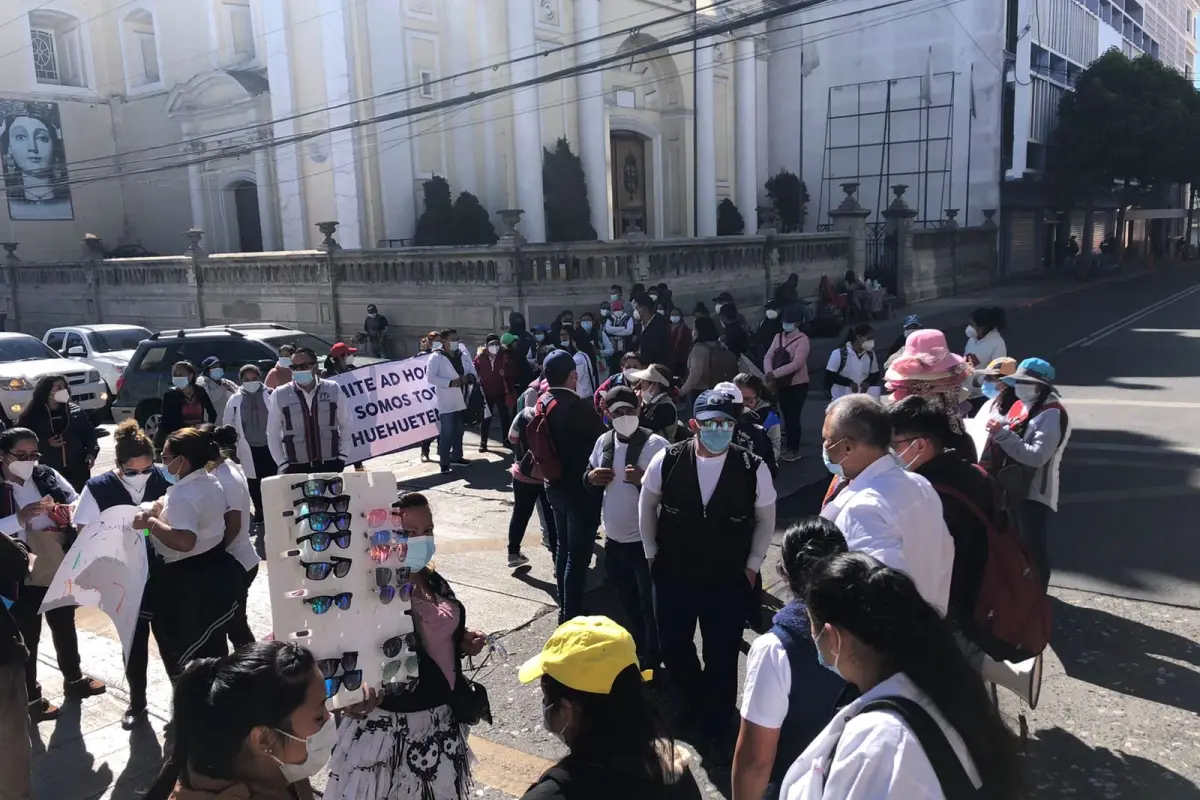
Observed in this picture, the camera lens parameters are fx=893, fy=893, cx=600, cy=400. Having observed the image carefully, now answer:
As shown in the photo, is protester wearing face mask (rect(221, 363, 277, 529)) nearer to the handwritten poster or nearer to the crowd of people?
the crowd of people

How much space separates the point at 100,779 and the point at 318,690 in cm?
293

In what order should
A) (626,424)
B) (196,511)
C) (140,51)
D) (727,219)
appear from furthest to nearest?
(727,219) < (140,51) < (626,424) < (196,511)

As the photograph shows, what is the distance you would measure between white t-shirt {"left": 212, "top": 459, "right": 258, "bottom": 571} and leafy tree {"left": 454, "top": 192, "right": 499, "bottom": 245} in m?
21.2

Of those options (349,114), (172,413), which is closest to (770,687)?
(172,413)

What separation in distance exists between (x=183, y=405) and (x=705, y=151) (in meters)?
26.9

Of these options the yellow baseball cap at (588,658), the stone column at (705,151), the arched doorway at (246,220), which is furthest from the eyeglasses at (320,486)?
the stone column at (705,151)

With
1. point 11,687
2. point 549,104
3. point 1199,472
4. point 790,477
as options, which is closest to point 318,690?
point 11,687

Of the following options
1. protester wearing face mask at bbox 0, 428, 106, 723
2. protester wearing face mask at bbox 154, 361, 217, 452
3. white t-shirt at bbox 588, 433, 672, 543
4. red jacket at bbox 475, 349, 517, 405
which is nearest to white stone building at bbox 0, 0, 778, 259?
red jacket at bbox 475, 349, 517, 405

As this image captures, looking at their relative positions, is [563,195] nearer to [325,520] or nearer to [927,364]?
[927,364]

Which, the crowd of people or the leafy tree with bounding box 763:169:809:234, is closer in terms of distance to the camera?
the crowd of people

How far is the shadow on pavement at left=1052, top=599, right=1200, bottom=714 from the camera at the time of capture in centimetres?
499

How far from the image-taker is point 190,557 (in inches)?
179

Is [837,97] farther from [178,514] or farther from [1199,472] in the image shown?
[178,514]

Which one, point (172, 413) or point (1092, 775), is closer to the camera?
point (1092, 775)
